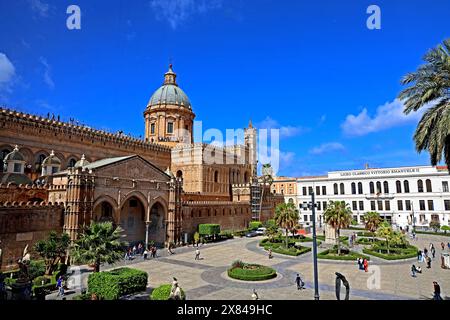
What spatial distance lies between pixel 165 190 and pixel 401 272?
26783 mm

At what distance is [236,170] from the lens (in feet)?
212

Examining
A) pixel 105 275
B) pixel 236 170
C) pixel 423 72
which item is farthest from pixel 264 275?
pixel 236 170

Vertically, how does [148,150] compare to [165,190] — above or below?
above

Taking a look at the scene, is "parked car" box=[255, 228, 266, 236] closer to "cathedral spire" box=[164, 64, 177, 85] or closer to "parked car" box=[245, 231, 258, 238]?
"parked car" box=[245, 231, 258, 238]

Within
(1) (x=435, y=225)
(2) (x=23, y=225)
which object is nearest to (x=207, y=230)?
(2) (x=23, y=225)

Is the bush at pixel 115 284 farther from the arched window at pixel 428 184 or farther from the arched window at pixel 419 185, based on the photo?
the arched window at pixel 428 184

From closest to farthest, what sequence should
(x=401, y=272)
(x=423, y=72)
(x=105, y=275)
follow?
(x=423, y=72), (x=105, y=275), (x=401, y=272)

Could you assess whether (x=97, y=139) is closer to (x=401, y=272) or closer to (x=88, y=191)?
(x=88, y=191)

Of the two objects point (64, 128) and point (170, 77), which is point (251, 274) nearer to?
point (64, 128)

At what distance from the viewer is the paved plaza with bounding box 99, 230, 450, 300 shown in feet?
60.6

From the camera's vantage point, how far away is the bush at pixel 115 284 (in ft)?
56.0

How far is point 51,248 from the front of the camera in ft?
71.6
